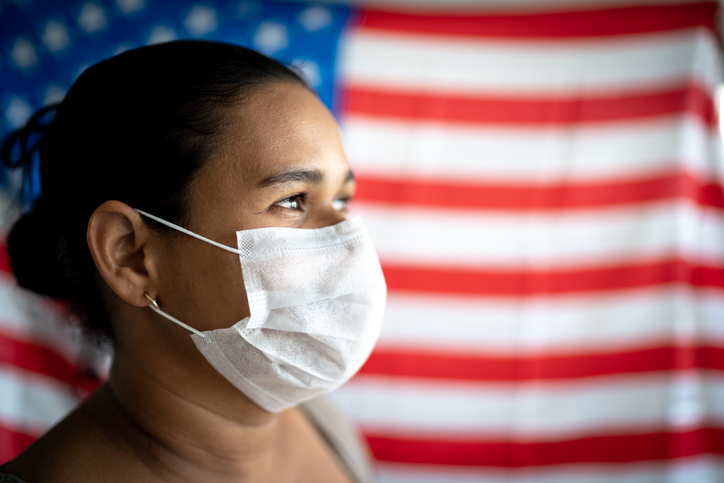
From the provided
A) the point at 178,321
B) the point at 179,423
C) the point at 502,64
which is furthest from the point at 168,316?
the point at 502,64

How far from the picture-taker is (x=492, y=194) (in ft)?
7.57

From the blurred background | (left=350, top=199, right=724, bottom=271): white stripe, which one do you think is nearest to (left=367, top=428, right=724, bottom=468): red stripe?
the blurred background

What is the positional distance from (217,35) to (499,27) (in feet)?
4.42

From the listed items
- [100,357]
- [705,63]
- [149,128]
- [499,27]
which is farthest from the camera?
[499,27]

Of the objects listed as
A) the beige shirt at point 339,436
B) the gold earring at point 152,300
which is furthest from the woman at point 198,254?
the beige shirt at point 339,436

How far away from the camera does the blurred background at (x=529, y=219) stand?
2.17m

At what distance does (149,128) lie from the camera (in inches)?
36.9

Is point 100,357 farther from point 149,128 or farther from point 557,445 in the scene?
point 557,445

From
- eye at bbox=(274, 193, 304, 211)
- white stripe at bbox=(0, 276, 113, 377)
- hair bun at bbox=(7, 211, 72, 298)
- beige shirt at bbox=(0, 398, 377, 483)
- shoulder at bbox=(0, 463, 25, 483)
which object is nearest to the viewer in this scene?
shoulder at bbox=(0, 463, 25, 483)

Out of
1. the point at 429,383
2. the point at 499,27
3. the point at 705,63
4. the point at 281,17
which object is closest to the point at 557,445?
the point at 429,383

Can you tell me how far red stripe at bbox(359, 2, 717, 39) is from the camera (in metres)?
2.20

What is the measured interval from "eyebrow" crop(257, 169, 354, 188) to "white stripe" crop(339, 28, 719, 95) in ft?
4.79

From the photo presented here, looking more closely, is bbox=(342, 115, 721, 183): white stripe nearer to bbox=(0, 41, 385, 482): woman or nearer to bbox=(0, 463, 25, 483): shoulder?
bbox=(0, 41, 385, 482): woman

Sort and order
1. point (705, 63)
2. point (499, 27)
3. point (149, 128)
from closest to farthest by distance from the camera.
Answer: point (149, 128), point (705, 63), point (499, 27)
